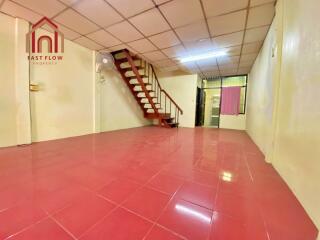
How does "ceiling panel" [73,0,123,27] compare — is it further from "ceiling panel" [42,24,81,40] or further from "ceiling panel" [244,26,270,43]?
"ceiling panel" [244,26,270,43]

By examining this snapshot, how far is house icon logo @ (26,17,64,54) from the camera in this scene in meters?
2.94

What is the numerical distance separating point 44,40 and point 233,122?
23.4ft

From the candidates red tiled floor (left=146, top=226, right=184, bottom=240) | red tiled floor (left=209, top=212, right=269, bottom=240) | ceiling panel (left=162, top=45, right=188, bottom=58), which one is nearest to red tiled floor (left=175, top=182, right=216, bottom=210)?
red tiled floor (left=209, top=212, right=269, bottom=240)

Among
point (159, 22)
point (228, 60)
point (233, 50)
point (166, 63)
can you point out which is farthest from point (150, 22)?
point (228, 60)

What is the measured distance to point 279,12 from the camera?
2.10 m

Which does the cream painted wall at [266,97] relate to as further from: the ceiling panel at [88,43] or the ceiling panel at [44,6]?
the ceiling panel at [88,43]

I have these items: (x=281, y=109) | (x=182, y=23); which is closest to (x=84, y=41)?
(x=182, y=23)

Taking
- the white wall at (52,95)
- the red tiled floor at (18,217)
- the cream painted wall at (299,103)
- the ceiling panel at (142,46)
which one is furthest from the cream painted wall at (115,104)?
the cream painted wall at (299,103)

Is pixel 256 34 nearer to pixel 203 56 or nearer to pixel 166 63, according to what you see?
pixel 203 56

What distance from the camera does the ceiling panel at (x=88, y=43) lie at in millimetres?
3557

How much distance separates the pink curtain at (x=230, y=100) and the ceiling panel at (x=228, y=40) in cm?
339

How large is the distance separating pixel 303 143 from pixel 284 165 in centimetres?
58

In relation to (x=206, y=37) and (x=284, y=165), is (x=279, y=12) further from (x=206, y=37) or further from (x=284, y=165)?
(x=284, y=165)

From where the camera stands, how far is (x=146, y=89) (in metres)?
5.23
